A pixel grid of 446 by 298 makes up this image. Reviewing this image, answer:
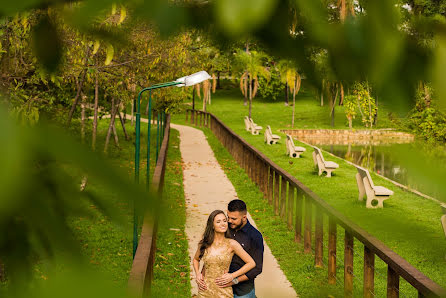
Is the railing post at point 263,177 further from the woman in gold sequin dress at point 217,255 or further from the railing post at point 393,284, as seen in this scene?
the railing post at point 393,284

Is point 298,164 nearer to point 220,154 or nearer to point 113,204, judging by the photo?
point 220,154

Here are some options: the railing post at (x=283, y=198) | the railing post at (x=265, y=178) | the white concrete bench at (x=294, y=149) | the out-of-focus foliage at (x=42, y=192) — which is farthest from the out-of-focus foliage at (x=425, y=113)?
the white concrete bench at (x=294, y=149)

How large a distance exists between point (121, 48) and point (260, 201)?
1122 cm

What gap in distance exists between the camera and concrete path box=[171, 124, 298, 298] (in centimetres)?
632

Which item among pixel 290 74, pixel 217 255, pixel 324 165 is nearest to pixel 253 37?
pixel 290 74

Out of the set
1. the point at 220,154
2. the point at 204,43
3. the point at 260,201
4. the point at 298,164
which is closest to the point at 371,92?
the point at 204,43

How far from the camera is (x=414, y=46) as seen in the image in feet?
1.65

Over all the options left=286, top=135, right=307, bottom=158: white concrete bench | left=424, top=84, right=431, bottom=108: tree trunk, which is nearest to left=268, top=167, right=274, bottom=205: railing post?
left=286, top=135, right=307, bottom=158: white concrete bench

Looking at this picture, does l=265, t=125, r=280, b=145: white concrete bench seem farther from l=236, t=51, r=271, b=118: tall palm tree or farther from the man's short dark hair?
l=236, t=51, r=271, b=118: tall palm tree

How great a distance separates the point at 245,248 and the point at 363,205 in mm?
4546

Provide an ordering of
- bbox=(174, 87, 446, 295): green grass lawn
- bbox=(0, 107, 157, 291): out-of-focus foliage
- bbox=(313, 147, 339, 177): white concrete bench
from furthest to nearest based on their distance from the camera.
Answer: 1. bbox=(313, 147, 339, 177): white concrete bench
2. bbox=(174, 87, 446, 295): green grass lawn
3. bbox=(0, 107, 157, 291): out-of-focus foliage

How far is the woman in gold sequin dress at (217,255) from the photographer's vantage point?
17.2 feet

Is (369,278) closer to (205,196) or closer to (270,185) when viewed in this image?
(270,185)

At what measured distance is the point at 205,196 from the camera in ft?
39.8
